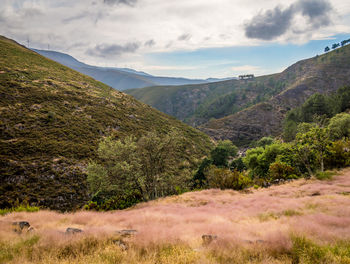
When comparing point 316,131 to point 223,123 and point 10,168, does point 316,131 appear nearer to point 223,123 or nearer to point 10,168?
point 10,168

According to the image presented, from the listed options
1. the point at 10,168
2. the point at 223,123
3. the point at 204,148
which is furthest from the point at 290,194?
the point at 223,123

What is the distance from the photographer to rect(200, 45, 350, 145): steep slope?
131 meters

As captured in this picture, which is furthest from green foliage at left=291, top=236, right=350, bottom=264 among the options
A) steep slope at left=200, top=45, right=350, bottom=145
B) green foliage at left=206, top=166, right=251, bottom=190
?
steep slope at left=200, top=45, right=350, bottom=145

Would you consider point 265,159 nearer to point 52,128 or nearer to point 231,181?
point 231,181

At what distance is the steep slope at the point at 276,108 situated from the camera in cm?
13075

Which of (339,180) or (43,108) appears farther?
(43,108)

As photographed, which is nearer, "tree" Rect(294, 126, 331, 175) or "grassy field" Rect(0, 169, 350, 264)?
"grassy field" Rect(0, 169, 350, 264)

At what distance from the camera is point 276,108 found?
144m

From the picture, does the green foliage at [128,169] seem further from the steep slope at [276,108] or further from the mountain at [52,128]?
the steep slope at [276,108]

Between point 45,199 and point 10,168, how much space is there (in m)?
8.43

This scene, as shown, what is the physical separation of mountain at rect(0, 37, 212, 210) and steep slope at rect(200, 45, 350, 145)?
6186cm

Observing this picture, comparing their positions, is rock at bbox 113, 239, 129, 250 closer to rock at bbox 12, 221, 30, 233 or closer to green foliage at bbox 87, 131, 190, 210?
rock at bbox 12, 221, 30, 233

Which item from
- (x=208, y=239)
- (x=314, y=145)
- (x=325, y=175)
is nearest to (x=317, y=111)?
(x=314, y=145)

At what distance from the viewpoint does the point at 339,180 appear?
19516 mm
